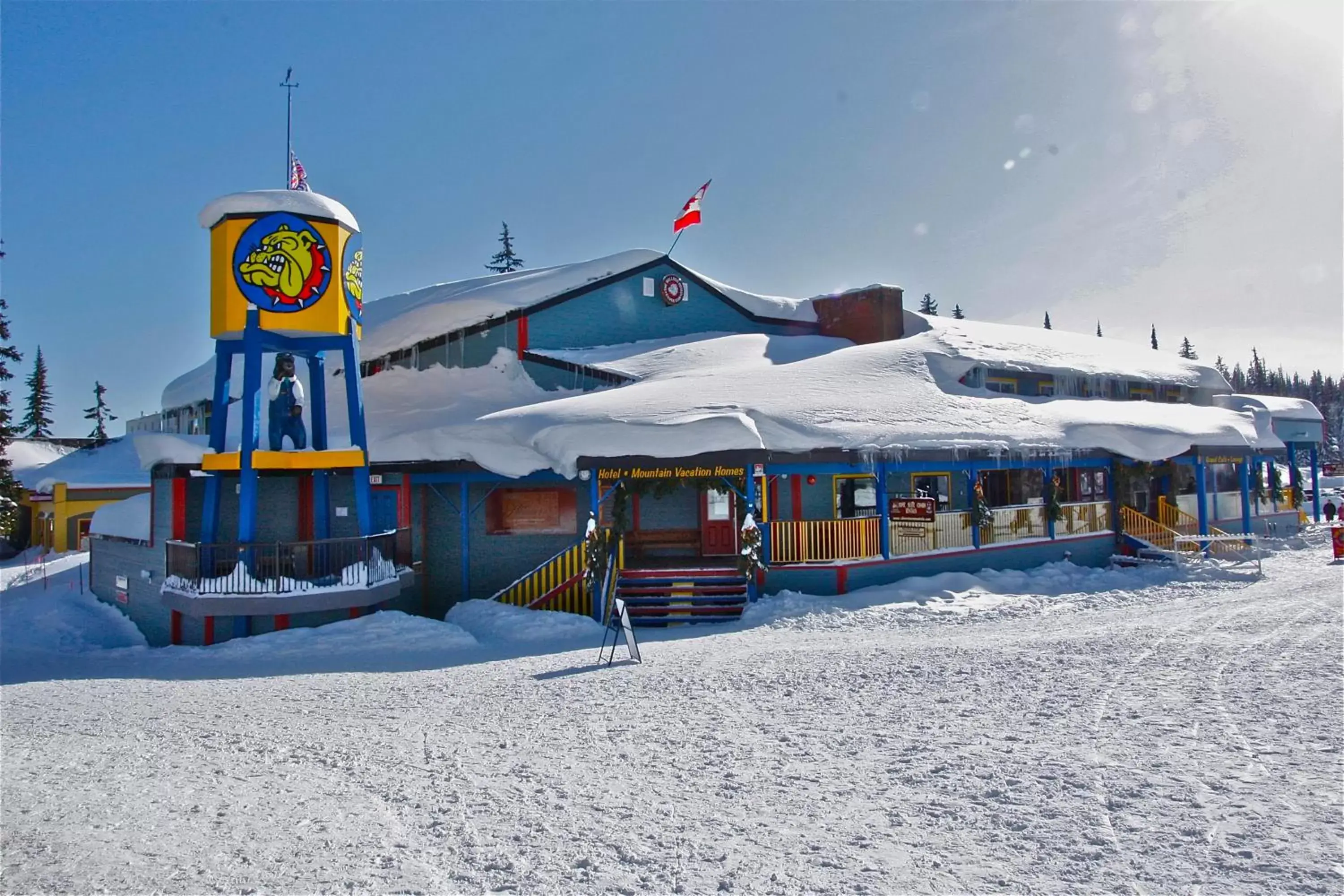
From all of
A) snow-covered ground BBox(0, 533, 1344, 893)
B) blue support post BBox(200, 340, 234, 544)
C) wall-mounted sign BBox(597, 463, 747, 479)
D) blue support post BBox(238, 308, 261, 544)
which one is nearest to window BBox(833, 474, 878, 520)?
wall-mounted sign BBox(597, 463, 747, 479)

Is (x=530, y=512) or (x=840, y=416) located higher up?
(x=840, y=416)

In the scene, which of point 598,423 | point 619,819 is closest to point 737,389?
point 598,423

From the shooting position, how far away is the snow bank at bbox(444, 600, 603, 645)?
41.6ft

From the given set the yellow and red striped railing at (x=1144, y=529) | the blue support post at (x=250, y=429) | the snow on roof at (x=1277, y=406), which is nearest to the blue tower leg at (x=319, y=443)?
the blue support post at (x=250, y=429)

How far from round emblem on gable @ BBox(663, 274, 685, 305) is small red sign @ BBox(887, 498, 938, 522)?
35.6 feet

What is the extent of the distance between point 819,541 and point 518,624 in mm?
5788

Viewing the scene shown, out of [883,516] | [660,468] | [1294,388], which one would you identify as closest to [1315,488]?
[883,516]

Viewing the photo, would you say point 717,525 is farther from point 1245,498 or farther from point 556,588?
point 1245,498

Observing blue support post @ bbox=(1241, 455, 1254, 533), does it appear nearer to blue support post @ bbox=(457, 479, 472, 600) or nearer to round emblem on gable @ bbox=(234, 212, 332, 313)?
blue support post @ bbox=(457, 479, 472, 600)

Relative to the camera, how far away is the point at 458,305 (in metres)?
21.6

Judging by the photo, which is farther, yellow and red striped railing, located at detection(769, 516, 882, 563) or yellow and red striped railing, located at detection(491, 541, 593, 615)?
yellow and red striped railing, located at detection(769, 516, 882, 563)

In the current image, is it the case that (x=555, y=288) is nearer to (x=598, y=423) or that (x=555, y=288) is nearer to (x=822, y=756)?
(x=598, y=423)

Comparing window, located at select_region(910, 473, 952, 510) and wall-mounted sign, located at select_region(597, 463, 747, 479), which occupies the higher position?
wall-mounted sign, located at select_region(597, 463, 747, 479)

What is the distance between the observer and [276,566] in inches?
536
